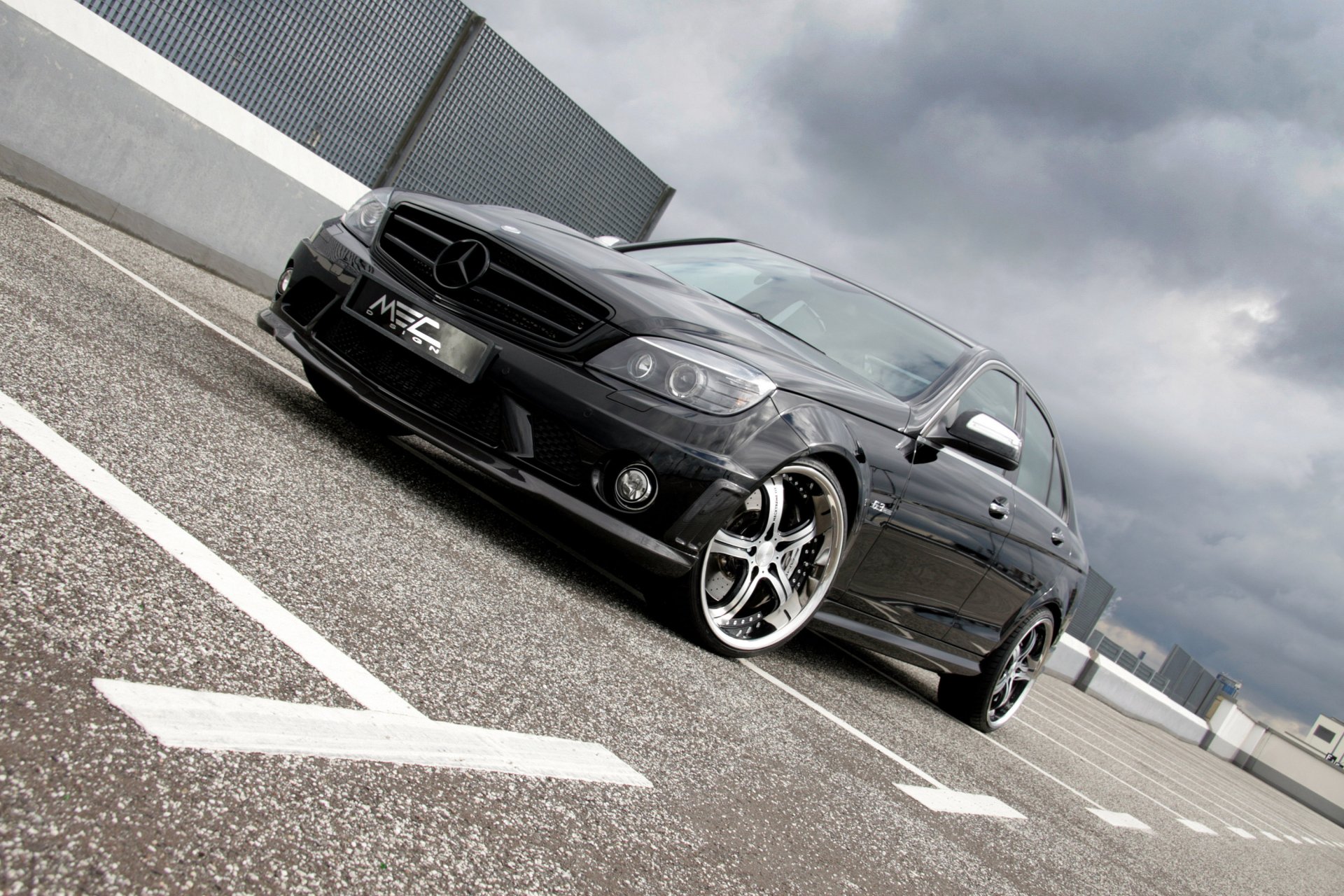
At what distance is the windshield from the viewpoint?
14.7 ft

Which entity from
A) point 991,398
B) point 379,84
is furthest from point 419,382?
point 379,84

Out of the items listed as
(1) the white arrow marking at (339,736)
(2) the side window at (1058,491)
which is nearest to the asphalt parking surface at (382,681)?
(1) the white arrow marking at (339,736)

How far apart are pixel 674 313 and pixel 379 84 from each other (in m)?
7.04

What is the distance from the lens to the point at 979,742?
17.6 ft

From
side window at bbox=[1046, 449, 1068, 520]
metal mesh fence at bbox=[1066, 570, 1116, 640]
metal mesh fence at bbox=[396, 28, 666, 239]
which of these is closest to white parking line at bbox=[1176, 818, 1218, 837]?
side window at bbox=[1046, 449, 1068, 520]

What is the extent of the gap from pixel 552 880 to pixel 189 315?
4.34 m

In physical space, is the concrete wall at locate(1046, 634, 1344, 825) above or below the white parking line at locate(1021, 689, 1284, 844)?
above

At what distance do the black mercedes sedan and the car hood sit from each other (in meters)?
0.01

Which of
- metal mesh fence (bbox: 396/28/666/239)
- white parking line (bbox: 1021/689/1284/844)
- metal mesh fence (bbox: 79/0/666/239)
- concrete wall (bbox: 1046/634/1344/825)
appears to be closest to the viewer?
metal mesh fence (bbox: 79/0/666/239)

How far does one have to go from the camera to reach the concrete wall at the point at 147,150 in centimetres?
671

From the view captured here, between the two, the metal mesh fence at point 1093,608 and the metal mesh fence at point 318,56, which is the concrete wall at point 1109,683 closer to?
the metal mesh fence at point 1093,608

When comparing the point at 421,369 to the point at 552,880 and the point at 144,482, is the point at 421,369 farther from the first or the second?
the point at 552,880

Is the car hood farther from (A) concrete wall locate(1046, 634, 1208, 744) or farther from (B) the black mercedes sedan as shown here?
(A) concrete wall locate(1046, 634, 1208, 744)

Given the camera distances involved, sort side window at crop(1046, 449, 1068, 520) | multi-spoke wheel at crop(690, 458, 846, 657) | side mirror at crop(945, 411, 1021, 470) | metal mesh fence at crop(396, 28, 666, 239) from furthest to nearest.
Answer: metal mesh fence at crop(396, 28, 666, 239)
side window at crop(1046, 449, 1068, 520)
side mirror at crop(945, 411, 1021, 470)
multi-spoke wheel at crop(690, 458, 846, 657)
